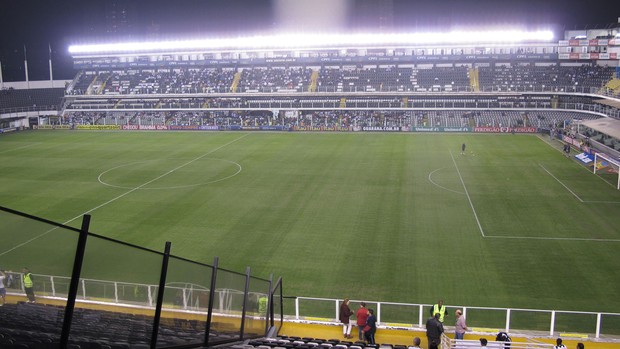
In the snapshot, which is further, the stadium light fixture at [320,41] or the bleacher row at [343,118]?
the stadium light fixture at [320,41]

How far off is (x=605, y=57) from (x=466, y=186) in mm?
41794

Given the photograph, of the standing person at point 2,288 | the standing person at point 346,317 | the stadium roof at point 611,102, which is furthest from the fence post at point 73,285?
the stadium roof at point 611,102

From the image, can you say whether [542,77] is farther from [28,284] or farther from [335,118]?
[28,284]

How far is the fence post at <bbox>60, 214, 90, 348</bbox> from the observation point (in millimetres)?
3944

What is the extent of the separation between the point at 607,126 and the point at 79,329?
1747 inches

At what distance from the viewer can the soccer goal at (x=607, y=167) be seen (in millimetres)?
34531

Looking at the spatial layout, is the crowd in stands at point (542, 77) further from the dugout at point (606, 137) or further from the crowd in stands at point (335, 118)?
the dugout at point (606, 137)

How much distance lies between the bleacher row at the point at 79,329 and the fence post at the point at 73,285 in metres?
0.06

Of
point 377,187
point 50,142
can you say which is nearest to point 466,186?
point 377,187

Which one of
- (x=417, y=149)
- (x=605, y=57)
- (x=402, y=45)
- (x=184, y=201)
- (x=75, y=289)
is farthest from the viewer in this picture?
(x=402, y=45)

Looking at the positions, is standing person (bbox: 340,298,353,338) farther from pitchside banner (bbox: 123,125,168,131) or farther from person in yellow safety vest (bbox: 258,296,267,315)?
pitchside banner (bbox: 123,125,168,131)

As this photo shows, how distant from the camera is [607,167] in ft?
122

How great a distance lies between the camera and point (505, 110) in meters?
63.7

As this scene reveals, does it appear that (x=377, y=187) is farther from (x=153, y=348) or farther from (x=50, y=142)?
(x=50, y=142)
